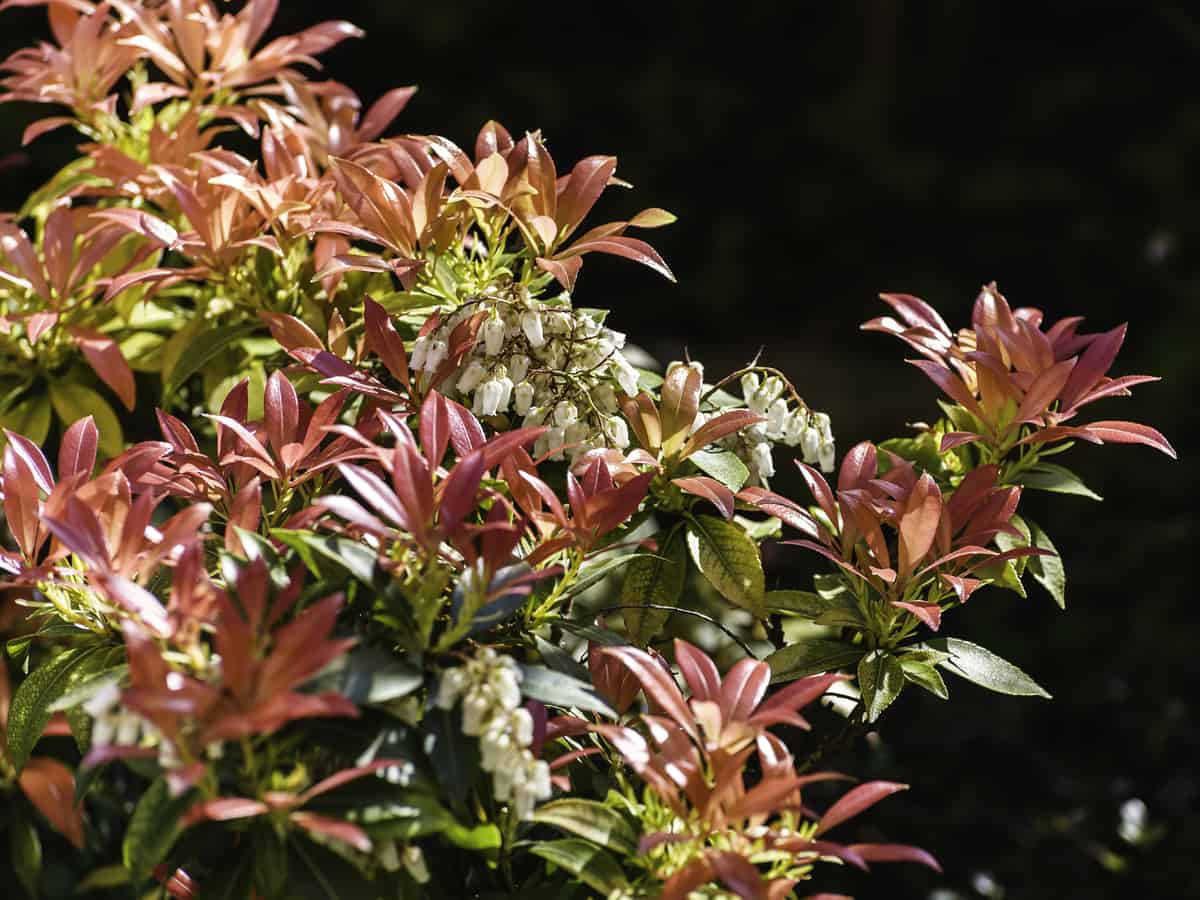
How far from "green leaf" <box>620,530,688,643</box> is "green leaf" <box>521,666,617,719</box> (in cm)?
28

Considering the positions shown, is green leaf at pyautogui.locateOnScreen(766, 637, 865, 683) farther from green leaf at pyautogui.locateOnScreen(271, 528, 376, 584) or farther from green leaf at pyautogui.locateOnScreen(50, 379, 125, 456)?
green leaf at pyautogui.locateOnScreen(50, 379, 125, 456)

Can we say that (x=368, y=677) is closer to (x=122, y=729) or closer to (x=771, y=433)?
(x=122, y=729)

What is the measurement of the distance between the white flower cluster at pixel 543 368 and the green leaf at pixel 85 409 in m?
0.44

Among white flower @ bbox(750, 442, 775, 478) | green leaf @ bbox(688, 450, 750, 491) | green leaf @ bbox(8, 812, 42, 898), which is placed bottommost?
green leaf @ bbox(8, 812, 42, 898)

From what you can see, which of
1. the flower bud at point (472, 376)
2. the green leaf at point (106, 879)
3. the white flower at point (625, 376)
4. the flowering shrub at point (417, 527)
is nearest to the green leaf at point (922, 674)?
the flowering shrub at point (417, 527)

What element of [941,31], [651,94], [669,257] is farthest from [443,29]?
[941,31]

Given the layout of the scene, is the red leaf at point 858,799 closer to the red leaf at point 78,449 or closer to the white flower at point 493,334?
the white flower at point 493,334

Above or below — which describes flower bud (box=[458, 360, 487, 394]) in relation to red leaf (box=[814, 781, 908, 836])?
above

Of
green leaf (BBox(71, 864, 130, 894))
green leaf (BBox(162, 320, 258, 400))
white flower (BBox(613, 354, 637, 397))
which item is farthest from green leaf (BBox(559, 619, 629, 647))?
green leaf (BBox(71, 864, 130, 894))

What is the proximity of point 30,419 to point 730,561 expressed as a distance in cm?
80

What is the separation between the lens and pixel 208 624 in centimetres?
90

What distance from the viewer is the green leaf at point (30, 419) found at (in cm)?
146

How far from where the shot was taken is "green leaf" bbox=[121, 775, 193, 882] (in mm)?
855

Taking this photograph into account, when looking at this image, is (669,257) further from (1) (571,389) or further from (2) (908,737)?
(1) (571,389)
